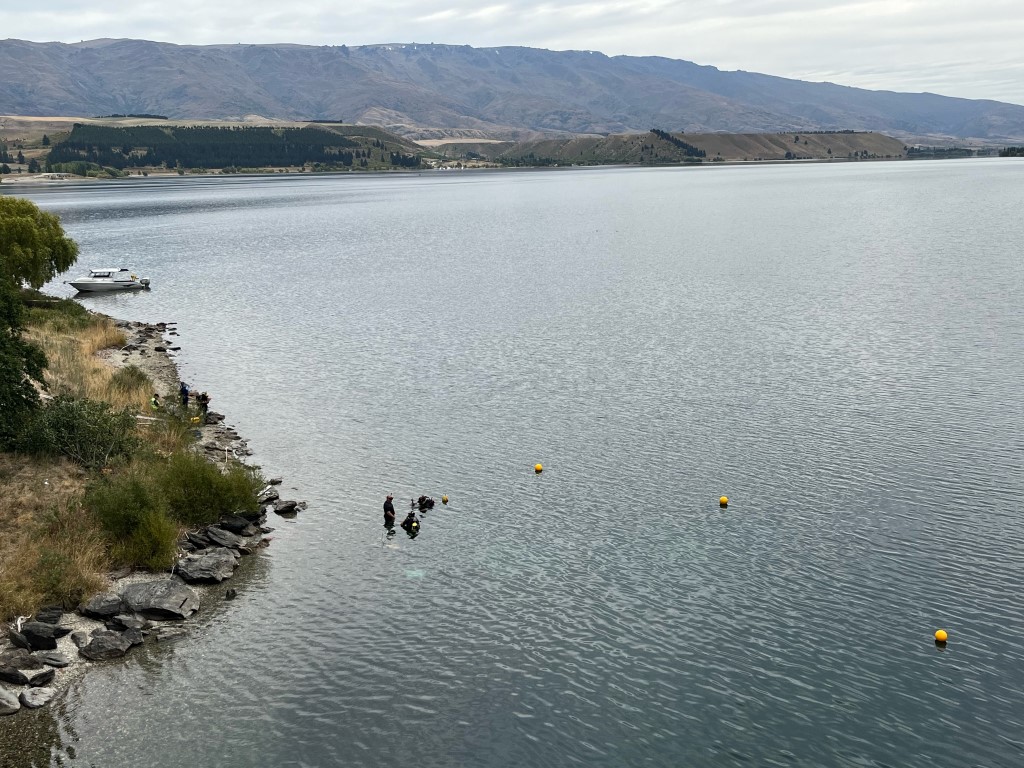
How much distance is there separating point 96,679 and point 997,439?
173 ft

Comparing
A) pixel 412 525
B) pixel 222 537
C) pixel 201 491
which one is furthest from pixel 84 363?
pixel 412 525

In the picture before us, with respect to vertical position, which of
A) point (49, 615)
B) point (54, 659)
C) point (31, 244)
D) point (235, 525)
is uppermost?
point (31, 244)

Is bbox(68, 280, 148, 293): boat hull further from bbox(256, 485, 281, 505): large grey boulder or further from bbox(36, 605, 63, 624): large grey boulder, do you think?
bbox(36, 605, 63, 624): large grey boulder

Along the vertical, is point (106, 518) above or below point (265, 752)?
above

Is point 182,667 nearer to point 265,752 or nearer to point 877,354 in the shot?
point 265,752

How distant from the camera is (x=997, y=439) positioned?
56.1 meters

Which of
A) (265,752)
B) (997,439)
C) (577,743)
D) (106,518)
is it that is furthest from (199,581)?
(997,439)

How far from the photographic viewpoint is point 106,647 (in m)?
36.6

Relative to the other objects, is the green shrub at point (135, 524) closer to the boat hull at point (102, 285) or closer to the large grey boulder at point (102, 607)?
the large grey boulder at point (102, 607)

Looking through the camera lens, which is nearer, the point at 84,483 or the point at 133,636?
the point at 133,636

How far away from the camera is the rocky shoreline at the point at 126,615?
34.3 meters

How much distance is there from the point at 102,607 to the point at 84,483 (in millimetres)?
11286

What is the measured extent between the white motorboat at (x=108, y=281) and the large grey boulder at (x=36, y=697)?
105 meters

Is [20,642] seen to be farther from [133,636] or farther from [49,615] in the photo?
[133,636]
